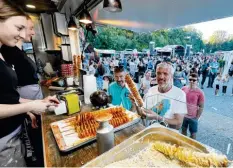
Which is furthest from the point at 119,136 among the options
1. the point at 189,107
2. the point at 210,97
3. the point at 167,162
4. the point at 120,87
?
the point at 210,97

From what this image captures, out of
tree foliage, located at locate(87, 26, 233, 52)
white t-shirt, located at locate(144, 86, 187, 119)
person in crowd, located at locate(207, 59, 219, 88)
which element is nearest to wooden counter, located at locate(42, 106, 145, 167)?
white t-shirt, located at locate(144, 86, 187, 119)

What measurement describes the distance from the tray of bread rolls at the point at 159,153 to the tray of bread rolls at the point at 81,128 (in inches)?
9.9

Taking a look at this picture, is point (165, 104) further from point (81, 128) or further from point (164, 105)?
point (81, 128)

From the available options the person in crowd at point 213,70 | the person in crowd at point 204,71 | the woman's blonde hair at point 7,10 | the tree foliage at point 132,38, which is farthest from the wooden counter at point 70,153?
the tree foliage at point 132,38

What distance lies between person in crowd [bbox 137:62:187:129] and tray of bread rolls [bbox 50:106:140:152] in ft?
0.47

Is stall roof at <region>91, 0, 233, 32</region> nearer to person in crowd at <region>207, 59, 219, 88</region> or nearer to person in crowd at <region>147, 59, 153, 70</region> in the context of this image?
person in crowd at <region>147, 59, 153, 70</region>

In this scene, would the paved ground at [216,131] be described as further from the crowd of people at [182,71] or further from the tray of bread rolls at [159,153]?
the crowd of people at [182,71]

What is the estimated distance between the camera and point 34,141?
187 cm

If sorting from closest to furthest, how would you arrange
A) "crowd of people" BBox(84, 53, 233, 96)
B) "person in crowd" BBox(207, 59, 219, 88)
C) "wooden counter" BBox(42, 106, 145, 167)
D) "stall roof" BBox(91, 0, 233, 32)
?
"wooden counter" BBox(42, 106, 145, 167) → "stall roof" BBox(91, 0, 233, 32) → "crowd of people" BBox(84, 53, 233, 96) → "person in crowd" BBox(207, 59, 219, 88)

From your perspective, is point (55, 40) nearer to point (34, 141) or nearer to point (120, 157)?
point (34, 141)

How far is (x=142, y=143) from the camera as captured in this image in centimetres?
81

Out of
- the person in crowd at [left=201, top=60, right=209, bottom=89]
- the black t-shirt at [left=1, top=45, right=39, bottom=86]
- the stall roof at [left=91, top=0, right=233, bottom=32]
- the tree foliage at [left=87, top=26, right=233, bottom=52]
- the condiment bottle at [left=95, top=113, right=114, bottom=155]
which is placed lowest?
the person in crowd at [left=201, top=60, right=209, bottom=89]

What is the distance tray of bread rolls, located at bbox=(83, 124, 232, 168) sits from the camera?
623mm

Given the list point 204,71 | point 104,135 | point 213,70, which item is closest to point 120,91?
point 104,135
